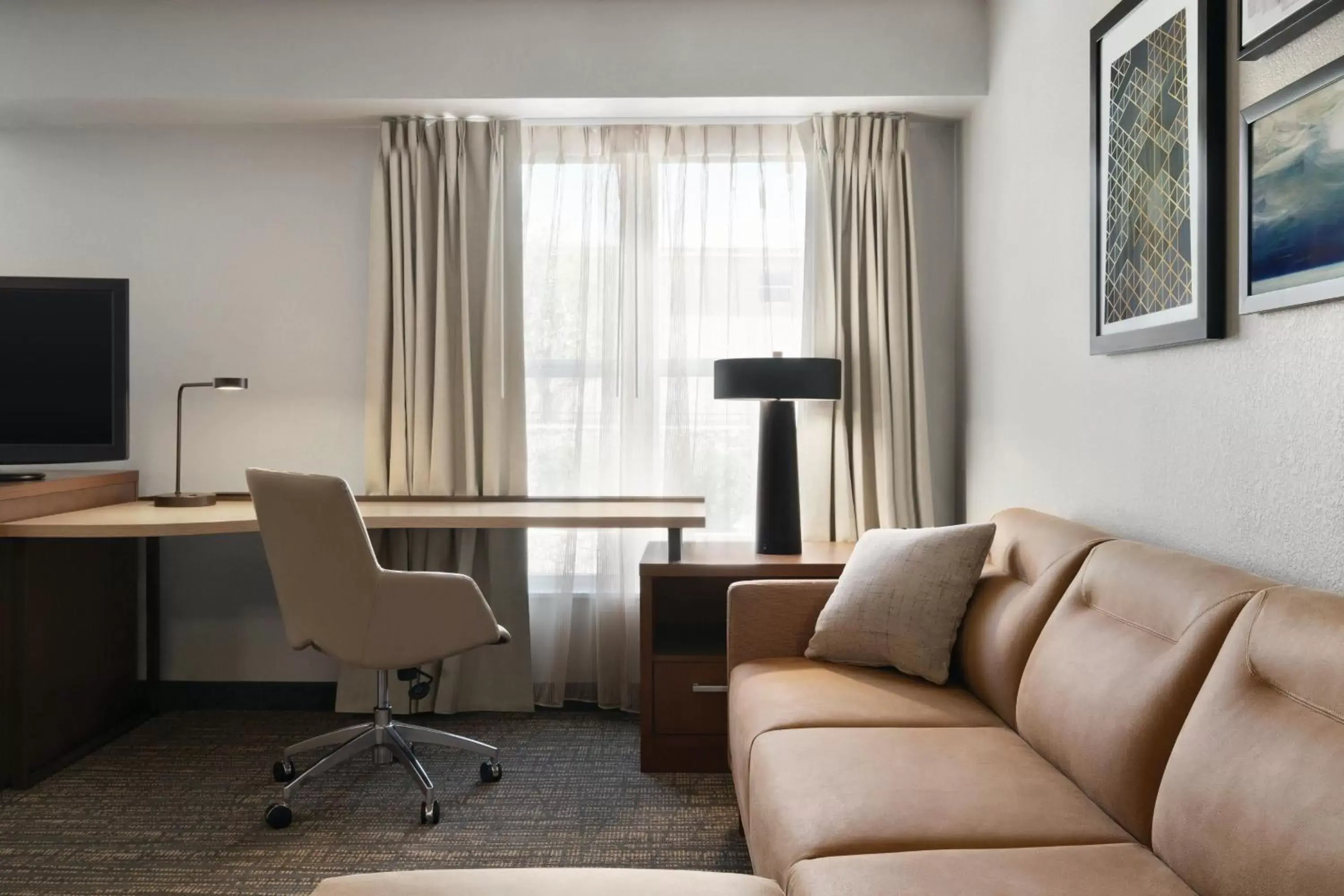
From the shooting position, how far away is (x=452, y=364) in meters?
3.61

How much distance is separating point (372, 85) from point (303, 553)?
1.68 metres

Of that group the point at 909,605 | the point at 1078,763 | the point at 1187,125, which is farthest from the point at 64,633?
the point at 1187,125

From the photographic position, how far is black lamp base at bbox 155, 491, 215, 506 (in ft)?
11.0

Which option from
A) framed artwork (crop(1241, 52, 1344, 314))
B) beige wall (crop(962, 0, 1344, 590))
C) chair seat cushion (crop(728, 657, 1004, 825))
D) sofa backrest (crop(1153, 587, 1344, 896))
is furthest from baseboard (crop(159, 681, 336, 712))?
framed artwork (crop(1241, 52, 1344, 314))

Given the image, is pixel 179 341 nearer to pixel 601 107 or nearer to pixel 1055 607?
pixel 601 107

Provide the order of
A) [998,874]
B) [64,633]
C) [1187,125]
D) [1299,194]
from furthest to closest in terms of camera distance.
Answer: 1. [64,633]
2. [1187,125]
3. [1299,194]
4. [998,874]

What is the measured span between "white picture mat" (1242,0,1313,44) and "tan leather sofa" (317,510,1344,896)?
941mm

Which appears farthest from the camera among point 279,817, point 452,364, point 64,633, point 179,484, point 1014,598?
point 452,364

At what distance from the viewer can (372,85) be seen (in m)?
3.34

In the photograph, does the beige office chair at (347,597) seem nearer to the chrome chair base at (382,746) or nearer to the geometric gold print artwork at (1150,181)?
the chrome chair base at (382,746)

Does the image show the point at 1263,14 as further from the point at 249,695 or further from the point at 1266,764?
the point at 249,695

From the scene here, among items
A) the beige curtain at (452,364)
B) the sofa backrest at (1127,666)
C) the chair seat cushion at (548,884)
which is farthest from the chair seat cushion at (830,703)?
the beige curtain at (452,364)

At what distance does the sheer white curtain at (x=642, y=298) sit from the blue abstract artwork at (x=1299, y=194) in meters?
1.97

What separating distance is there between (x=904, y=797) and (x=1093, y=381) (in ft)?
4.29
